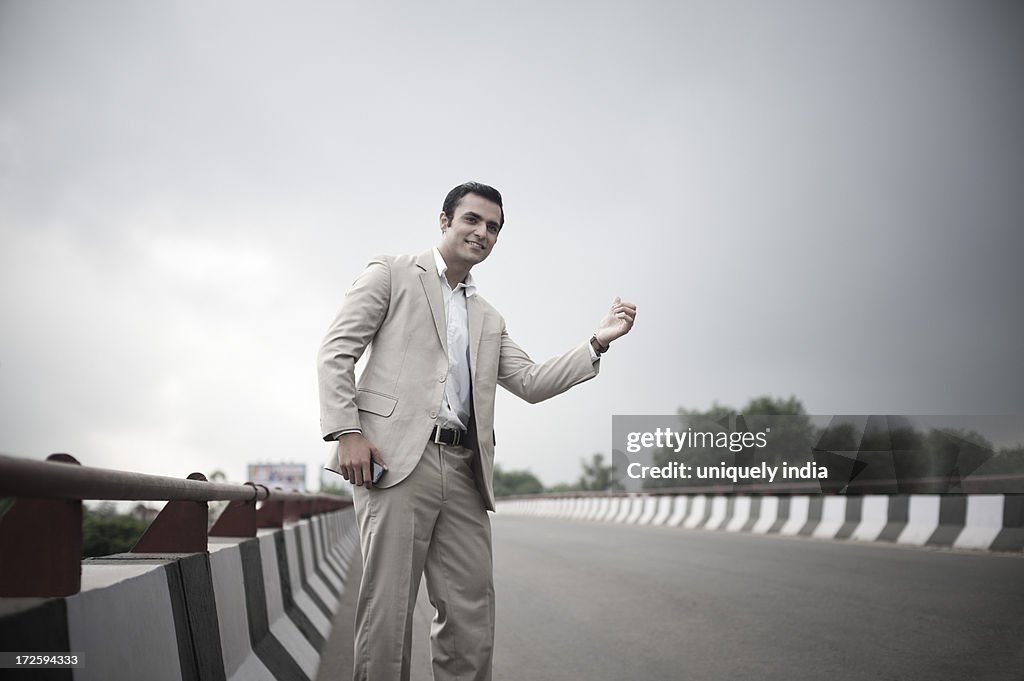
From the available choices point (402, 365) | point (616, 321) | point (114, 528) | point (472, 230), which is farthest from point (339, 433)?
point (114, 528)

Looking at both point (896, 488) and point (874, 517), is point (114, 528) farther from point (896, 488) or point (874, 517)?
point (874, 517)

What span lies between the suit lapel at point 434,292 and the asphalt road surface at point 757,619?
6.51ft

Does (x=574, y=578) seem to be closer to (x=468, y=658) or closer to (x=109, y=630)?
(x=468, y=658)

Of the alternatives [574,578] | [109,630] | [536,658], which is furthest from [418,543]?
[574,578]

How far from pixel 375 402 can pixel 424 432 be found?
21cm

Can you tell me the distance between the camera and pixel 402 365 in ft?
10.9

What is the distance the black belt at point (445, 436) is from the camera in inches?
129

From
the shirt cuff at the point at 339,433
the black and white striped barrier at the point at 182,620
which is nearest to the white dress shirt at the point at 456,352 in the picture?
the shirt cuff at the point at 339,433

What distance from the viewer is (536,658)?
16.7ft

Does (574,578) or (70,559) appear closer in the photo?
(70,559)

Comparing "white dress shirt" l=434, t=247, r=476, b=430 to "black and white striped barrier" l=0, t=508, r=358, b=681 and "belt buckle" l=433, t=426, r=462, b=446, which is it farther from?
"black and white striped barrier" l=0, t=508, r=358, b=681

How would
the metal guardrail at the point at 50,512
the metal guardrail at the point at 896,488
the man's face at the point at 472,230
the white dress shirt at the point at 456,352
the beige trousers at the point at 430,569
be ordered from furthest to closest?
the metal guardrail at the point at 896,488 → the man's face at the point at 472,230 → the white dress shirt at the point at 456,352 → the beige trousers at the point at 430,569 → the metal guardrail at the point at 50,512

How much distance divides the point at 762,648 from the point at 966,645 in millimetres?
1071

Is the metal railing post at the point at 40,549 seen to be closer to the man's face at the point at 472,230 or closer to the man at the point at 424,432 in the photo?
the man at the point at 424,432
